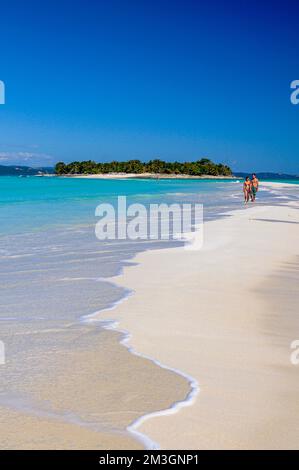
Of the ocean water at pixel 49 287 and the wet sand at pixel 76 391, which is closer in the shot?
the wet sand at pixel 76 391

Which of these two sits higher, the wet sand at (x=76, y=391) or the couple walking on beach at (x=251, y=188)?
the couple walking on beach at (x=251, y=188)

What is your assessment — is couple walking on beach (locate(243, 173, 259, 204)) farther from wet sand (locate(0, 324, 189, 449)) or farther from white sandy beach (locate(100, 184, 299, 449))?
wet sand (locate(0, 324, 189, 449))

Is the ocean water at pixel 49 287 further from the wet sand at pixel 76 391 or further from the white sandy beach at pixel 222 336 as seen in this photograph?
the white sandy beach at pixel 222 336

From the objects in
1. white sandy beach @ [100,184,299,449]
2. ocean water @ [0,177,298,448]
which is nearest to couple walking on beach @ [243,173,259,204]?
ocean water @ [0,177,298,448]

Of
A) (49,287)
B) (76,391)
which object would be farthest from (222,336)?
(49,287)

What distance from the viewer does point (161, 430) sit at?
3117 millimetres

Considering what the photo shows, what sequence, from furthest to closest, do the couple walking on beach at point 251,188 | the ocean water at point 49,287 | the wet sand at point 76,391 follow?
the couple walking on beach at point 251,188, the ocean water at point 49,287, the wet sand at point 76,391

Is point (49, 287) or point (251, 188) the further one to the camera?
point (251, 188)

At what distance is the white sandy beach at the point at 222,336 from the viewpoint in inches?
124

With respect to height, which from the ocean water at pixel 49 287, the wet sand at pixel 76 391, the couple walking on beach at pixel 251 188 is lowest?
the wet sand at pixel 76 391

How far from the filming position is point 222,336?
5.02 m

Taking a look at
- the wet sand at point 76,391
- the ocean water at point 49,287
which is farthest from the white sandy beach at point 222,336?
the ocean water at point 49,287

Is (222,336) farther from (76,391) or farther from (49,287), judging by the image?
(49,287)

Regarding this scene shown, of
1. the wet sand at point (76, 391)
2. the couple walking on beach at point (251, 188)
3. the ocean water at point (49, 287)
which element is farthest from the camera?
the couple walking on beach at point (251, 188)
